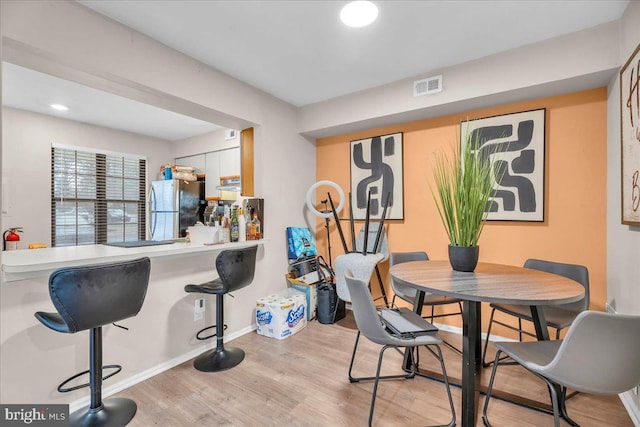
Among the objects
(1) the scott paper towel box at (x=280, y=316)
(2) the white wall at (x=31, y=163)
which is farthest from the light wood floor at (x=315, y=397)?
(2) the white wall at (x=31, y=163)

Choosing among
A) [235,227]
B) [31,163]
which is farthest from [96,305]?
[31,163]

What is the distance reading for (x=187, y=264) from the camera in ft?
8.08

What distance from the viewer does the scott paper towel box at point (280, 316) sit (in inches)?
111

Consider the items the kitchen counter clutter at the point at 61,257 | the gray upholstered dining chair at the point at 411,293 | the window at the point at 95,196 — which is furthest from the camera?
the window at the point at 95,196

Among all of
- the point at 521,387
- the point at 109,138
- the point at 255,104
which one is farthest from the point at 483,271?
the point at 109,138

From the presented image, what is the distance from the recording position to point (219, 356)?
95.0 inches

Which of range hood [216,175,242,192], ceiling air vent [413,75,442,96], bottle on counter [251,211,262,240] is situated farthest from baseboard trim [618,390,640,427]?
range hood [216,175,242,192]

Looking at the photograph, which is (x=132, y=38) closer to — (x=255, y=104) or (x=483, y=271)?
(x=255, y=104)

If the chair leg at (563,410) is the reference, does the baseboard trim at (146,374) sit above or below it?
below

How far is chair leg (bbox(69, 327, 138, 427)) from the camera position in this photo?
65.0 inches

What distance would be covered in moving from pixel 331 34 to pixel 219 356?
2.67m

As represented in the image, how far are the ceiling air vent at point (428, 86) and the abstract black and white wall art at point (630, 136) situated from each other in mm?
1187

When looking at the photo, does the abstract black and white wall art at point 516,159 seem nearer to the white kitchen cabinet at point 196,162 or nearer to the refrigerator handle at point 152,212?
the white kitchen cabinet at point 196,162

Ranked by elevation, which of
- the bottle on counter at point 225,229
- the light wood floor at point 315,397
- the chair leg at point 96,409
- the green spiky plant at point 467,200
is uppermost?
the green spiky plant at point 467,200
